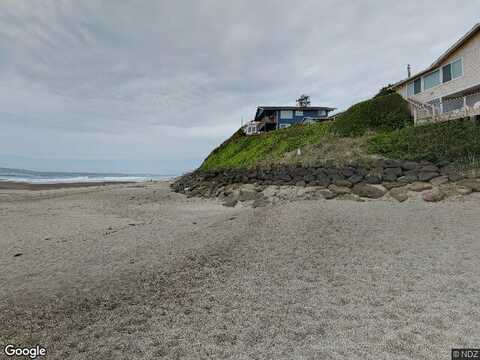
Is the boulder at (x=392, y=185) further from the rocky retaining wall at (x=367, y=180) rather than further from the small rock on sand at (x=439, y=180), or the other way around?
the small rock on sand at (x=439, y=180)

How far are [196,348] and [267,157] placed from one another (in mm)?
16731

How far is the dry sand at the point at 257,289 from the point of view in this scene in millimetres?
3234

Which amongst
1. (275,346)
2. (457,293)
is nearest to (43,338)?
(275,346)

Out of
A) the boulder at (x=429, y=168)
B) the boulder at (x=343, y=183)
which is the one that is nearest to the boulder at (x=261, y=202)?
the boulder at (x=343, y=183)

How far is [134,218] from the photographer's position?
12727mm

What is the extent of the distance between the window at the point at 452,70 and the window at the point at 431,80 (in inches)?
24.1

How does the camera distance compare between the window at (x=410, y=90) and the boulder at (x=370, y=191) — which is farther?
the window at (x=410, y=90)

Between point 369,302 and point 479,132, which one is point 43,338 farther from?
point 479,132

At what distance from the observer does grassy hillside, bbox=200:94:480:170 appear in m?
12.1

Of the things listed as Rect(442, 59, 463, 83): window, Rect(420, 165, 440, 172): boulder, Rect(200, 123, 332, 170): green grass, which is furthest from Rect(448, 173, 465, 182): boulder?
Rect(442, 59, 463, 83): window

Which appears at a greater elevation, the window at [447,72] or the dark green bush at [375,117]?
the window at [447,72]

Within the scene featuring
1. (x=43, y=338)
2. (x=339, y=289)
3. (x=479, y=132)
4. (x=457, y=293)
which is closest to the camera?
(x=43, y=338)

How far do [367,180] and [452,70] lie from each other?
46.3ft

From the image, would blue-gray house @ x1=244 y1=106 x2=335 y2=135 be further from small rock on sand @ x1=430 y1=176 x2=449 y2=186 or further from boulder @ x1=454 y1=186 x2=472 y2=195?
boulder @ x1=454 y1=186 x2=472 y2=195
